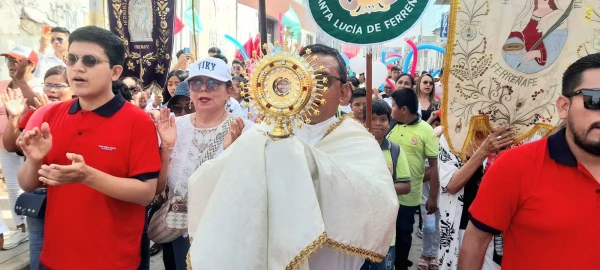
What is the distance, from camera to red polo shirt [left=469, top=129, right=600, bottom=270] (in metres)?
1.84

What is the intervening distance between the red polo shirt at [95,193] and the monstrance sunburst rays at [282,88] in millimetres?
1006

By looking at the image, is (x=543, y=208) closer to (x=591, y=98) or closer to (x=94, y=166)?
(x=591, y=98)

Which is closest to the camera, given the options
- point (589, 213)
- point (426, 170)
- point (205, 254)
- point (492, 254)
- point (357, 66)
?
point (205, 254)

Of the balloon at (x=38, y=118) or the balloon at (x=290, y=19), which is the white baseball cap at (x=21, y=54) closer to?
the balloon at (x=38, y=118)

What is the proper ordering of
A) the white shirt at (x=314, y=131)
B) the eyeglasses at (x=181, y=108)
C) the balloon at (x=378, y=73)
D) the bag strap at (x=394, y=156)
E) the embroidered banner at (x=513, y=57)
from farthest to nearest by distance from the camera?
the balloon at (x=378, y=73) < the eyeglasses at (x=181, y=108) < the bag strap at (x=394, y=156) < the embroidered banner at (x=513, y=57) < the white shirt at (x=314, y=131)

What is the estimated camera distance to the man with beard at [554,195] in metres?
1.83

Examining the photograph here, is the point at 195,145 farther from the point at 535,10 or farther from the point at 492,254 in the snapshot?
the point at 535,10

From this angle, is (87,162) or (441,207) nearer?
(87,162)

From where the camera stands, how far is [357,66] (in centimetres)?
888

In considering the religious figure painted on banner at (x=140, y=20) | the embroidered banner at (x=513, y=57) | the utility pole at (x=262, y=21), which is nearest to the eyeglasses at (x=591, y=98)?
the embroidered banner at (x=513, y=57)

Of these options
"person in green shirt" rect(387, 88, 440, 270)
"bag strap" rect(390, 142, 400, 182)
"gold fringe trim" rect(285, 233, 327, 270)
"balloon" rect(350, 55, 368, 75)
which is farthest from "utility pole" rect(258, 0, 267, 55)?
"balloon" rect(350, 55, 368, 75)

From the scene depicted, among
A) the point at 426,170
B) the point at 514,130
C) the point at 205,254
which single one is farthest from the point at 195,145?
the point at 426,170

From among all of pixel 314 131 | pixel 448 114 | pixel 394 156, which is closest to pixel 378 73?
pixel 394 156

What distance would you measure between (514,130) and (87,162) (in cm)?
233
